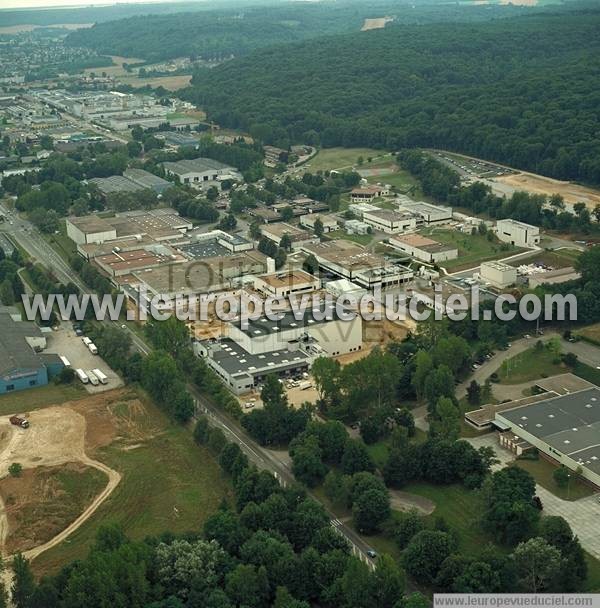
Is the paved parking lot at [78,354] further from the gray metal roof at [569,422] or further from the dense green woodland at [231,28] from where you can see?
the dense green woodland at [231,28]

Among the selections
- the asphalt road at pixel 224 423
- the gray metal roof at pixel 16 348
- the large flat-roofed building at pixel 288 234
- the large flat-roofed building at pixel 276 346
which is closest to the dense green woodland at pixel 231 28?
the large flat-roofed building at pixel 288 234

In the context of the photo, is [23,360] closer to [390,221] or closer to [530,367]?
[530,367]

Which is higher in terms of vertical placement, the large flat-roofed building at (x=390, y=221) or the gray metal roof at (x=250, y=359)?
the gray metal roof at (x=250, y=359)

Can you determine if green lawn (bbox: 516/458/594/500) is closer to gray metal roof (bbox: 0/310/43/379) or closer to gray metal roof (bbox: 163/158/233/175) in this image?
gray metal roof (bbox: 0/310/43/379)

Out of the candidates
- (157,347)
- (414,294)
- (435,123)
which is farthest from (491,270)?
(435,123)

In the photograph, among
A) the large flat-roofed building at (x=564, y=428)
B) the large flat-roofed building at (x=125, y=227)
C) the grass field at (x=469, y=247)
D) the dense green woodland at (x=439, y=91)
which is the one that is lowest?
the grass field at (x=469, y=247)

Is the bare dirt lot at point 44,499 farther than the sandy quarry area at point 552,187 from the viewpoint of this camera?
No
